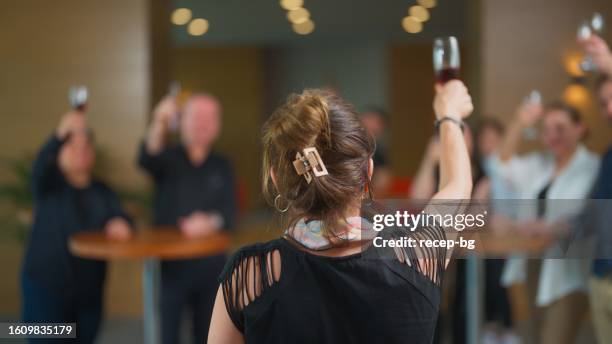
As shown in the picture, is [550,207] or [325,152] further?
[550,207]

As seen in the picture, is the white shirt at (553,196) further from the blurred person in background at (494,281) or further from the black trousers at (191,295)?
the black trousers at (191,295)

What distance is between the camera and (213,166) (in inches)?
114

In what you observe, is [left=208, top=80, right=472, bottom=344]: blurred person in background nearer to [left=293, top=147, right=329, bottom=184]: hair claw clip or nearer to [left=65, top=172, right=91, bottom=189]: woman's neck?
[left=293, top=147, right=329, bottom=184]: hair claw clip

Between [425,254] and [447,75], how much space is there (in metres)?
0.45

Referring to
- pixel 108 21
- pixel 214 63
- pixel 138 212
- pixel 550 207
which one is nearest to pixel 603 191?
pixel 550 207

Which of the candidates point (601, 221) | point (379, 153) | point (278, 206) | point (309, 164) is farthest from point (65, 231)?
point (379, 153)

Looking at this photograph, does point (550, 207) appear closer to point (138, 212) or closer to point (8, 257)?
point (8, 257)

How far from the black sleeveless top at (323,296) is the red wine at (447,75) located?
458 millimetres

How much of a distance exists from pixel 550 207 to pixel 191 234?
142 cm

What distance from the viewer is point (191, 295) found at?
2.80 metres

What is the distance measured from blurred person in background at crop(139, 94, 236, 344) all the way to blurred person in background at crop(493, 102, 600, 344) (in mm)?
1179

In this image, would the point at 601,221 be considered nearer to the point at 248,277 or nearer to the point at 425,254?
the point at 425,254

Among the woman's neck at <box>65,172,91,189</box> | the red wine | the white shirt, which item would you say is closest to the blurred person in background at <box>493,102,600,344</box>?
the white shirt

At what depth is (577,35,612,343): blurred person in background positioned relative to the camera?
1.72 meters
